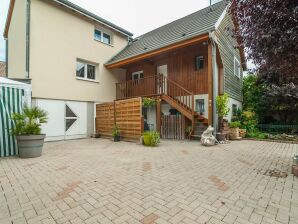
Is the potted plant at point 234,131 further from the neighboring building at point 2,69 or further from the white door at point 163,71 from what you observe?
the neighboring building at point 2,69

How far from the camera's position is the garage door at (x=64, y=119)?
9.95 m

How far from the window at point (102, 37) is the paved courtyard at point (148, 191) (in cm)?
992

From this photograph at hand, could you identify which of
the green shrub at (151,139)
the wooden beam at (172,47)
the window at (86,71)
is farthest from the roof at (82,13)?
the green shrub at (151,139)

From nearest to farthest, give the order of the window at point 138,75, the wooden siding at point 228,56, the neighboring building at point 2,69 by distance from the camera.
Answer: the wooden siding at point 228,56, the window at point 138,75, the neighboring building at point 2,69

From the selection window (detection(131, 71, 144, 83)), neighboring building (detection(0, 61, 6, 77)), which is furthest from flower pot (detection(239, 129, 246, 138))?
neighboring building (detection(0, 61, 6, 77))

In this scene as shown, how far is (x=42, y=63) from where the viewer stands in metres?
9.73

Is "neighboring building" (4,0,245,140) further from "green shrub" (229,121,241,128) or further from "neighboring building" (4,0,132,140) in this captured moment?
"green shrub" (229,121,241,128)

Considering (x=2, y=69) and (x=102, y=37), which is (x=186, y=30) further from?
(x=2, y=69)

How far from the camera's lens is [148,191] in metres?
3.34

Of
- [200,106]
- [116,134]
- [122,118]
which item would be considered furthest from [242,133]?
[116,134]

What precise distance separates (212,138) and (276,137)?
4511mm

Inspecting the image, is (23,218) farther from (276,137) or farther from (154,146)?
(276,137)

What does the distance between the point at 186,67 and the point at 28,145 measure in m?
8.73

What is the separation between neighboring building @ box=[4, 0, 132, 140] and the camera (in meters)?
9.61
